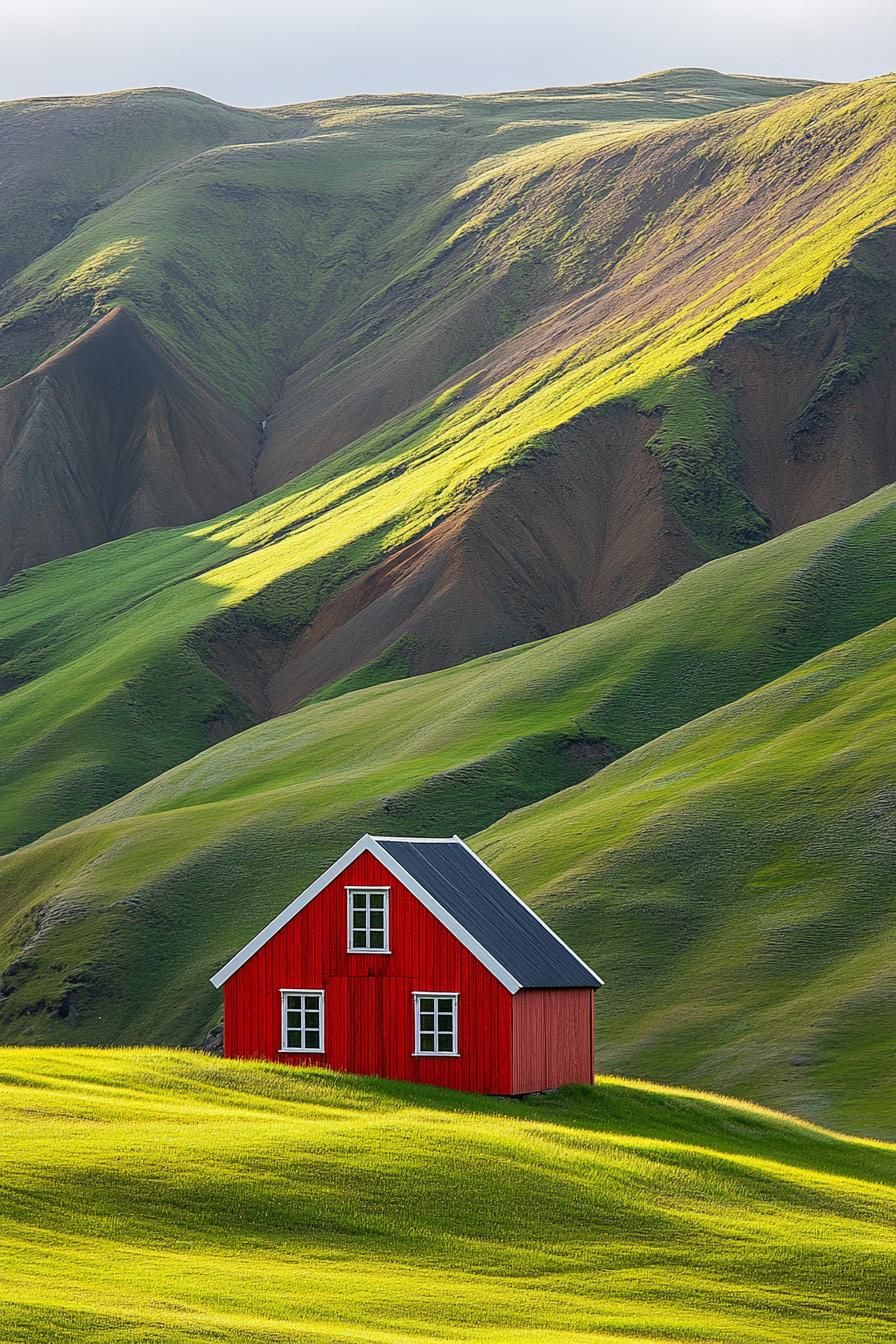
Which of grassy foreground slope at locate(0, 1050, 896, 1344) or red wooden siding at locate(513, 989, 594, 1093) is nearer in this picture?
grassy foreground slope at locate(0, 1050, 896, 1344)

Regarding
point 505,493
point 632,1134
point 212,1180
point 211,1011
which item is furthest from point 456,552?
point 212,1180

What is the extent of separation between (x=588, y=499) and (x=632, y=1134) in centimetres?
13336

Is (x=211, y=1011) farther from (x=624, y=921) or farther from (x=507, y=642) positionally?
(x=507, y=642)

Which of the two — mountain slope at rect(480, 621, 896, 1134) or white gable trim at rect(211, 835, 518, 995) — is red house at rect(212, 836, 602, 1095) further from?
mountain slope at rect(480, 621, 896, 1134)

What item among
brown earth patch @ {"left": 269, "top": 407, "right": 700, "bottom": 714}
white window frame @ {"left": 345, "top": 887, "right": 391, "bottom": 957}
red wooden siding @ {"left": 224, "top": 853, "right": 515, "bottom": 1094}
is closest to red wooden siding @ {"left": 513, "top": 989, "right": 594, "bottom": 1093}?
red wooden siding @ {"left": 224, "top": 853, "right": 515, "bottom": 1094}

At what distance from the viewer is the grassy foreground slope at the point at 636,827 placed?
8138 cm

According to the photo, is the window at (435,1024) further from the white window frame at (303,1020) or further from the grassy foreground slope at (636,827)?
the grassy foreground slope at (636,827)

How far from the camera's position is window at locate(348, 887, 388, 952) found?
54250 mm

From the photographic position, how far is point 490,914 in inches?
2190

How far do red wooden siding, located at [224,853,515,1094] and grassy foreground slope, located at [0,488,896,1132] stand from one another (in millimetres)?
20907

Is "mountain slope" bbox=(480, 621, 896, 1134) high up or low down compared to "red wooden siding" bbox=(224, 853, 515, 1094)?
down

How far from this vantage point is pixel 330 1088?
48.7m

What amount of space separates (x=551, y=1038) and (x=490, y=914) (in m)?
3.88

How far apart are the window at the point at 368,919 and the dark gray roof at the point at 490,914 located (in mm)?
1309
